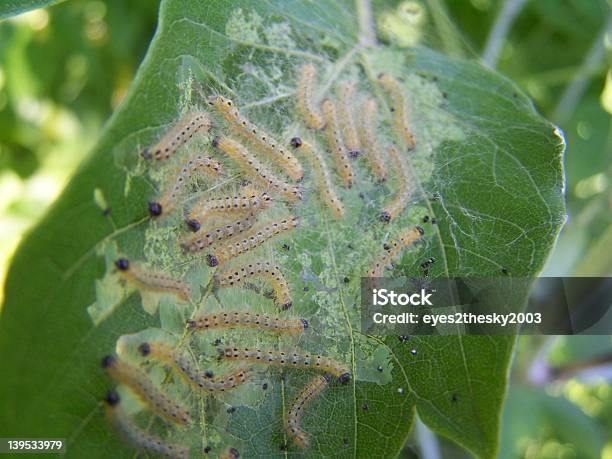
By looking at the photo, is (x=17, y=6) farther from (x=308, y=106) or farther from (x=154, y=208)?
(x=308, y=106)

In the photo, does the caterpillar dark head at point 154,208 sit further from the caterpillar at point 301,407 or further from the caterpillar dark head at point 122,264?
the caterpillar at point 301,407

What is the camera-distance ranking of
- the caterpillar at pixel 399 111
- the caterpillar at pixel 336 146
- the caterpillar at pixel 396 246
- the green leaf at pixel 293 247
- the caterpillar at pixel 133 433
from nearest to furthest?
the green leaf at pixel 293 247, the caterpillar at pixel 133 433, the caterpillar at pixel 396 246, the caterpillar at pixel 336 146, the caterpillar at pixel 399 111

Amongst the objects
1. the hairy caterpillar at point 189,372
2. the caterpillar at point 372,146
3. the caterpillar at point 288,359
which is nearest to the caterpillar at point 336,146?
the caterpillar at point 372,146

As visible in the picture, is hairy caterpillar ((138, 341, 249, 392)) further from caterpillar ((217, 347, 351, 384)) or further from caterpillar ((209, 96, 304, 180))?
caterpillar ((209, 96, 304, 180))

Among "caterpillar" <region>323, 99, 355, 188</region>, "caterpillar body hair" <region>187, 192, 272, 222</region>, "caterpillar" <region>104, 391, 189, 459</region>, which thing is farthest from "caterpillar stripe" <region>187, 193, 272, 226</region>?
"caterpillar" <region>104, 391, 189, 459</region>

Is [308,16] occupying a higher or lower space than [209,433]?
higher

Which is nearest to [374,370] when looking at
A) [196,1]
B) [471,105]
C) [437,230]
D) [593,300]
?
[437,230]

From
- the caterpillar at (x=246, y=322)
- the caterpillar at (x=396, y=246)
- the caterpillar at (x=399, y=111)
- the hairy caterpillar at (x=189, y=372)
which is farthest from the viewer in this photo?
the caterpillar at (x=399, y=111)

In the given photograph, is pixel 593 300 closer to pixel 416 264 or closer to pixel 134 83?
pixel 416 264
